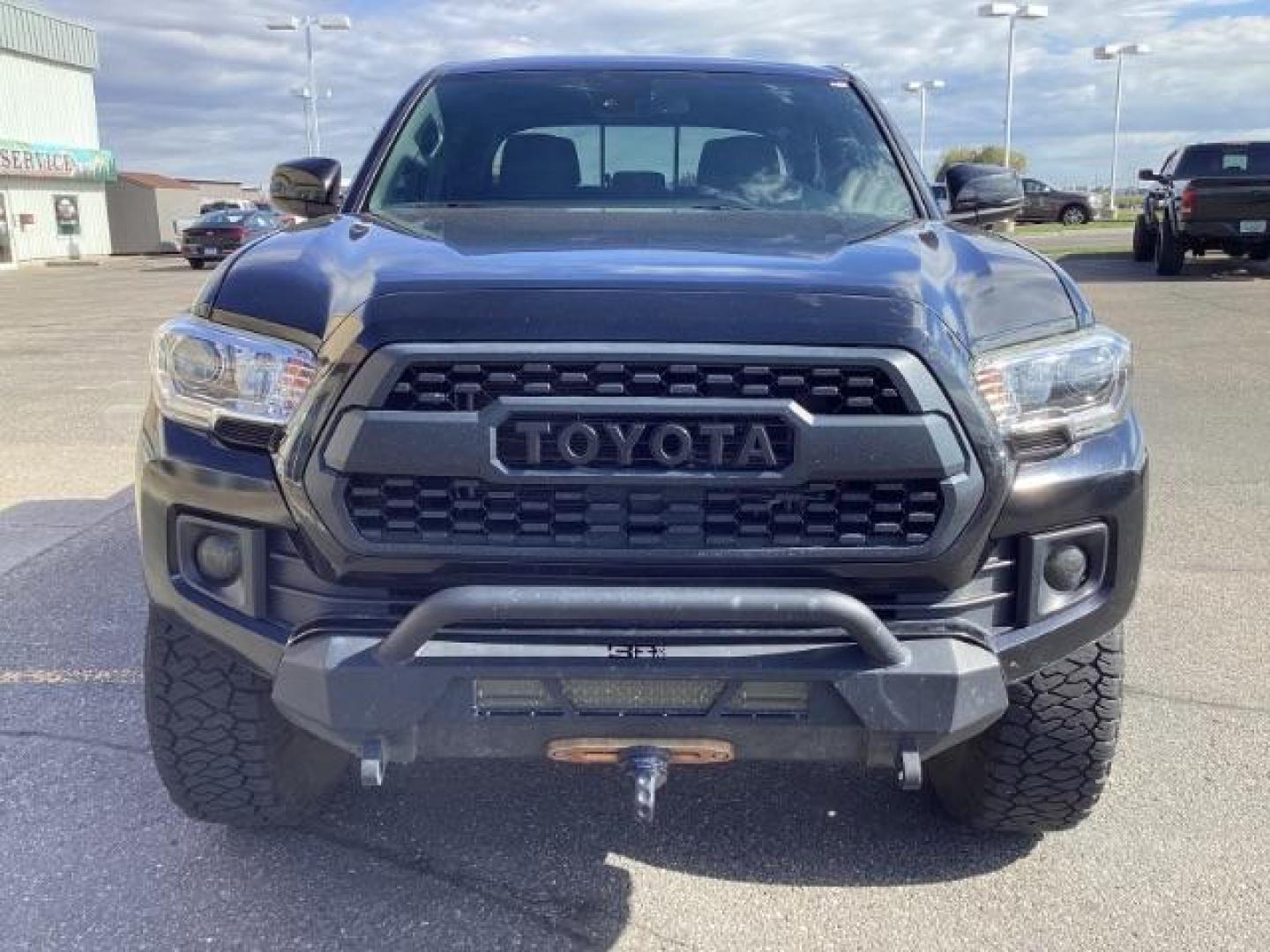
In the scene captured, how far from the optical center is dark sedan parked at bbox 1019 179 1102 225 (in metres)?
40.9

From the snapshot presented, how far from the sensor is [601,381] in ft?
7.34

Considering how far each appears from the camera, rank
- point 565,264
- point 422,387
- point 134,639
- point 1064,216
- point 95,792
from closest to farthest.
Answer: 1. point 422,387
2. point 565,264
3. point 95,792
4. point 134,639
5. point 1064,216

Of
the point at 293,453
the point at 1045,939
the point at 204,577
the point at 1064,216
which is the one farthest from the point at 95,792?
the point at 1064,216

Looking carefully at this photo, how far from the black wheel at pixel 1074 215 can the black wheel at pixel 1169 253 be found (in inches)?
918

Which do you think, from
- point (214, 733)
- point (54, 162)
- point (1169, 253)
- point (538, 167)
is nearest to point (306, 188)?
point (538, 167)

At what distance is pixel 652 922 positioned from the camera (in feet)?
8.90

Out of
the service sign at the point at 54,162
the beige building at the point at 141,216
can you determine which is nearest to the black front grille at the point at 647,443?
the service sign at the point at 54,162

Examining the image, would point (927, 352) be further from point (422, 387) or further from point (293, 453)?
point (293, 453)

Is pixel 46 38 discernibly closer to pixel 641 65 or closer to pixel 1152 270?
pixel 1152 270

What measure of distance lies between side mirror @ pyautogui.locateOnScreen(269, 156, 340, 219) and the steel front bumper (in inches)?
87.7

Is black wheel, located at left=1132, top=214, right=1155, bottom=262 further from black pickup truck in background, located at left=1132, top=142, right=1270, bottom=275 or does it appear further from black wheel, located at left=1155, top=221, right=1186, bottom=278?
black wheel, located at left=1155, top=221, right=1186, bottom=278

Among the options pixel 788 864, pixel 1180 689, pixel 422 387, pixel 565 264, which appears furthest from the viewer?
pixel 1180 689

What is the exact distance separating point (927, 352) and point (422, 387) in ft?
3.01

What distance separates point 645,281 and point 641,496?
1.31 feet
